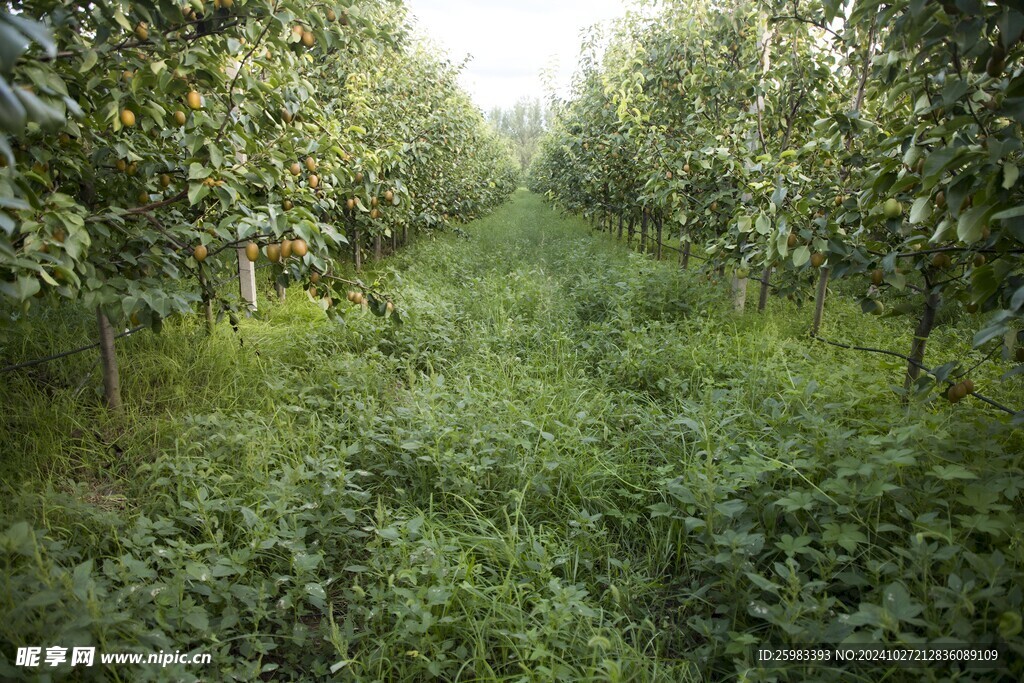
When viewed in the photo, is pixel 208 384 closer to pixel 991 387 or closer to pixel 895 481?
pixel 895 481

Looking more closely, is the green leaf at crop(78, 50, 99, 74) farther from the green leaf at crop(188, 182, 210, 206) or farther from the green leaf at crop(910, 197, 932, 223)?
the green leaf at crop(910, 197, 932, 223)

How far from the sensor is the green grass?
1.67 m

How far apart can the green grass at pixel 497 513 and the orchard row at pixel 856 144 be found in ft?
1.82

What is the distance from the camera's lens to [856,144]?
4.40 m

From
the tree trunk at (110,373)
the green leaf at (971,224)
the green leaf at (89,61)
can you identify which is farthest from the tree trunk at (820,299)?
the tree trunk at (110,373)

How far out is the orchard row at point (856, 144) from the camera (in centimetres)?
153

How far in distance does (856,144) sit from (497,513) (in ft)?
13.6

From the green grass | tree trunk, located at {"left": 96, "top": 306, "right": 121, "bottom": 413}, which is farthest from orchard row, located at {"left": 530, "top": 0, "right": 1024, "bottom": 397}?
tree trunk, located at {"left": 96, "top": 306, "right": 121, "bottom": 413}

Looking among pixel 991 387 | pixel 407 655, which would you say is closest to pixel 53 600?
pixel 407 655

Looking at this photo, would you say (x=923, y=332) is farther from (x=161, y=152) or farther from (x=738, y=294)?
(x=161, y=152)

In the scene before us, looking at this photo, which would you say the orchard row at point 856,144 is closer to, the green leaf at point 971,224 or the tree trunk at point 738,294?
the green leaf at point 971,224

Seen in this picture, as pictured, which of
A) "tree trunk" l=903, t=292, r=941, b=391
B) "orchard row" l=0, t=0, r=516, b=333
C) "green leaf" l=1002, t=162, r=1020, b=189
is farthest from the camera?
"tree trunk" l=903, t=292, r=941, b=391

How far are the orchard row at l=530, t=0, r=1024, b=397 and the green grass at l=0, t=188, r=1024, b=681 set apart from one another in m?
0.56

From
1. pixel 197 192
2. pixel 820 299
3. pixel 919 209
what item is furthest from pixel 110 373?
pixel 820 299
